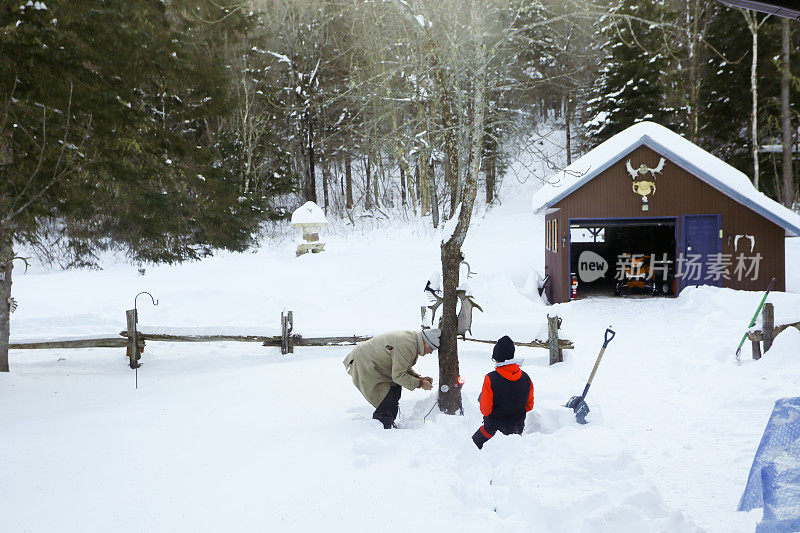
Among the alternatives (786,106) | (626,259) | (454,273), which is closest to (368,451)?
(454,273)

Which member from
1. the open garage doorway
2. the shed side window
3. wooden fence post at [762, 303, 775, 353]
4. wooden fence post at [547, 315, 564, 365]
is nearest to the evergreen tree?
wooden fence post at [547, 315, 564, 365]

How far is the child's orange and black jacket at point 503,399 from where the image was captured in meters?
5.32

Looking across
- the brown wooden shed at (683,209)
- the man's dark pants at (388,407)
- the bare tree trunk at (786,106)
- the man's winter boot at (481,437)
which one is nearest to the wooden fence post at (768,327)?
the man's winter boot at (481,437)

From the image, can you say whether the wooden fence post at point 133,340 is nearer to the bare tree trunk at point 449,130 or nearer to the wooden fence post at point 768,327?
the bare tree trunk at point 449,130

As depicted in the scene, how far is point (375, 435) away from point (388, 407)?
0.78 meters

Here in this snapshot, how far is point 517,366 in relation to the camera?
5363mm

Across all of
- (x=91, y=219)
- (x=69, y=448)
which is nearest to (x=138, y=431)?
(x=69, y=448)

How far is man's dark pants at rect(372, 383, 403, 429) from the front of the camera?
19.8 ft

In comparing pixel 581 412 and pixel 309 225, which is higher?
pixel 309 225

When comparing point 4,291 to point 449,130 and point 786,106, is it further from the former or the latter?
point 786,106

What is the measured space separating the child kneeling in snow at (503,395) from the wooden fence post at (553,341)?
4.05 metres

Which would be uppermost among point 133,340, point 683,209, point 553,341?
point 683,209

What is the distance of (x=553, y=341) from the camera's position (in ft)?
30.5

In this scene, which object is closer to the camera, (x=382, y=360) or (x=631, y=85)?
(x=382, y=360)
